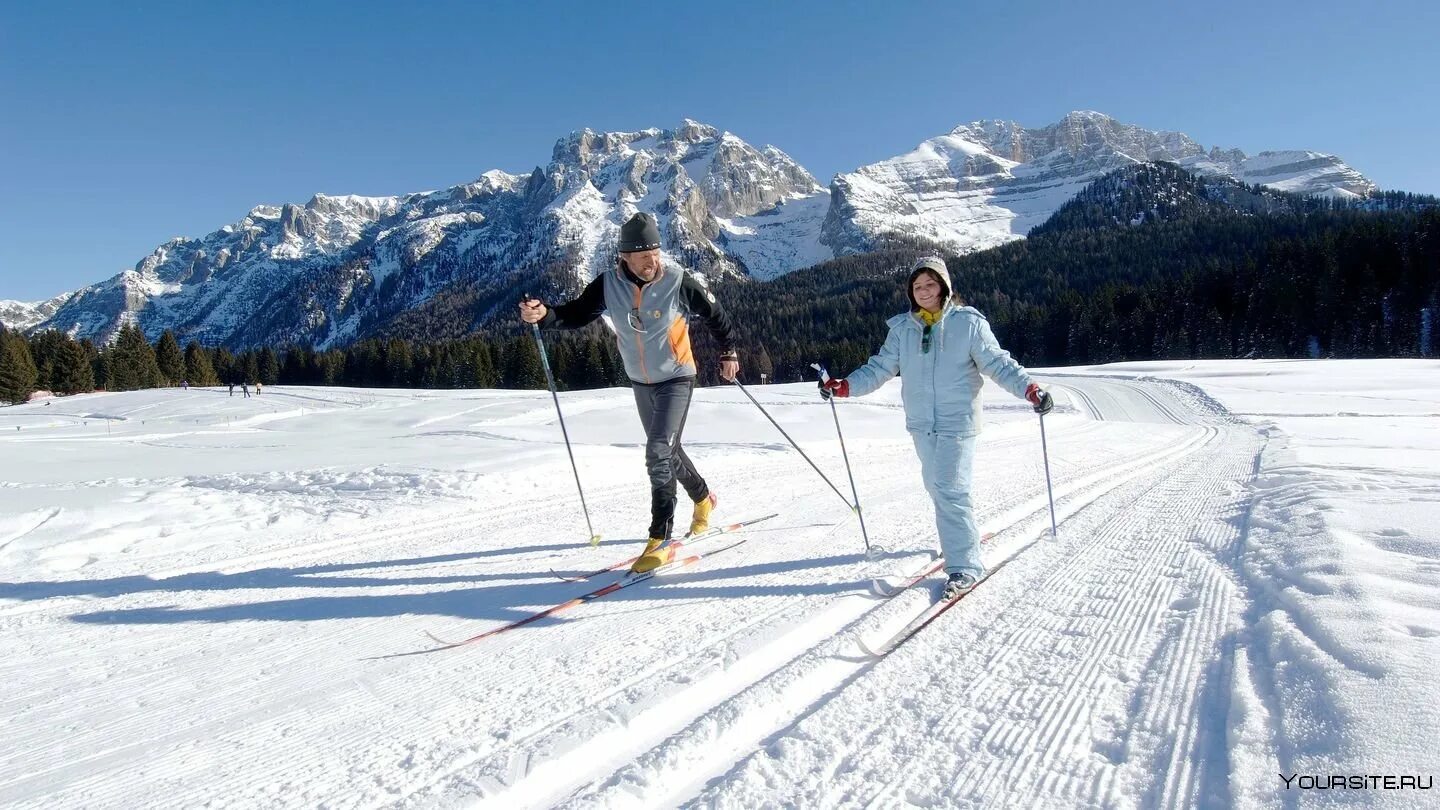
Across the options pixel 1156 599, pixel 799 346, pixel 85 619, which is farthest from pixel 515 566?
pixel 799 346

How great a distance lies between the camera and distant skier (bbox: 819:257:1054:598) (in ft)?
13.4

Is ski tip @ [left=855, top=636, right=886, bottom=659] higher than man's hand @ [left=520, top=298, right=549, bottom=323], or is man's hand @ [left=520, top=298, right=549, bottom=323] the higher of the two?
man's hand @ [left=520, top=298, right=549, bottom=323]

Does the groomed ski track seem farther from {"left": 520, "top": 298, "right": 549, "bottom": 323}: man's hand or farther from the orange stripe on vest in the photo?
{"left": 520, "top": 298, "right": 549, "bottom": 323}: man's hand

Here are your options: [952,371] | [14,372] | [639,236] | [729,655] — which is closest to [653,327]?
[639,236]

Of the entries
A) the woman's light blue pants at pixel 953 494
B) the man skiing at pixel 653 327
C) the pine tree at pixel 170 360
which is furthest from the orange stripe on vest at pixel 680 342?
the pine tree at pixel 170 360

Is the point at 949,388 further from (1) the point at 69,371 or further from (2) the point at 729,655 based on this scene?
(1) the point at 69,371

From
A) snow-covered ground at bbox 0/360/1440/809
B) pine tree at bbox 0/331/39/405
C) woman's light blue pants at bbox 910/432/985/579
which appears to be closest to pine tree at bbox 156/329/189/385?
pine tree at bbox 0/331/39/405

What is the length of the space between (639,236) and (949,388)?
232 centimetres

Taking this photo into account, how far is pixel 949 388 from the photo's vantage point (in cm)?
418

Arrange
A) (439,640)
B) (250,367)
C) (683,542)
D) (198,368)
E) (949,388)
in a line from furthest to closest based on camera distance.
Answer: (250,367) < (198,368) < (683,542) < (949,388) < (439,640)

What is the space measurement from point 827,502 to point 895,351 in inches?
103

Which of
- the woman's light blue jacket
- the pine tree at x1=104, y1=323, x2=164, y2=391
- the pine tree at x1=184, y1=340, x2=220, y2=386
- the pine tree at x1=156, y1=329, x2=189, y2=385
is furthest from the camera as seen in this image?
the pine tree at x1=184, y1=340, x2=220, y2=386

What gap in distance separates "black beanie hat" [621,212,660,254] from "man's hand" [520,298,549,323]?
2.55 ft

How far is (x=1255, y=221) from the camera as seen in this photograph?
5556 inches
